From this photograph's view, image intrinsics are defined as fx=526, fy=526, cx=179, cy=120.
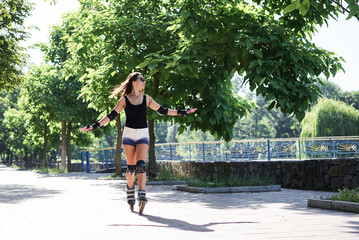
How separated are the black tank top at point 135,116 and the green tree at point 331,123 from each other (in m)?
40.5

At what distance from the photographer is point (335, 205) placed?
8.51 metres

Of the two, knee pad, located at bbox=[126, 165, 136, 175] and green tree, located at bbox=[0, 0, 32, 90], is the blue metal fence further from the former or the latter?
knee pad, located at bbox=[126, 165, 136, 175]

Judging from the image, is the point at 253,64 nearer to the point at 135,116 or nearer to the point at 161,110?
the point at 161,110

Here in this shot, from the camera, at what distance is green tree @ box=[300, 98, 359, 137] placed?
1842 inches

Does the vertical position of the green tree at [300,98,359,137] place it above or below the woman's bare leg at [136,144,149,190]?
above

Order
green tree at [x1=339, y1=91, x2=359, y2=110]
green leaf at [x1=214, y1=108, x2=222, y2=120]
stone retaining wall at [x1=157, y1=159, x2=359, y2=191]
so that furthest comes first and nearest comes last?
green tree at [x1=339, y1=91, x2=359, y2=110] → green leaf at [x1=214, y1=108, x2=222, y2=120] → stone retaining wall at [x1=157, y1=159, x2=359, y2=191]

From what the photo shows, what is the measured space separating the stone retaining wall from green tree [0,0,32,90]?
31.8 feet

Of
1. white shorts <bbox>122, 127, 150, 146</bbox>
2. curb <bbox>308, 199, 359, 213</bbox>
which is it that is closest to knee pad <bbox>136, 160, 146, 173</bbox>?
white shorts <bbox>122, 127, 150, 146</bbox>

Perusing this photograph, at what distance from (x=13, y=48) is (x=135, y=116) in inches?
650

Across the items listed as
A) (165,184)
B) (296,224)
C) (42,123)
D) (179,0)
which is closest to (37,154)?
(42,123)

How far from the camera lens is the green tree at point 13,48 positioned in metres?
22.2

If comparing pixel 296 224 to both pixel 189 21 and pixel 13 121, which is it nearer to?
pixel 189 21

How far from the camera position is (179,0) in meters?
13.4

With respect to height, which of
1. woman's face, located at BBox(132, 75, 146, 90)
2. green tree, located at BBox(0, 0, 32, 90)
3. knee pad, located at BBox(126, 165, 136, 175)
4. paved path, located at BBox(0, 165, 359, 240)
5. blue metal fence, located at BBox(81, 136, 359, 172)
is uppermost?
green tree, located at BBox(0, 0, 32, 90)
